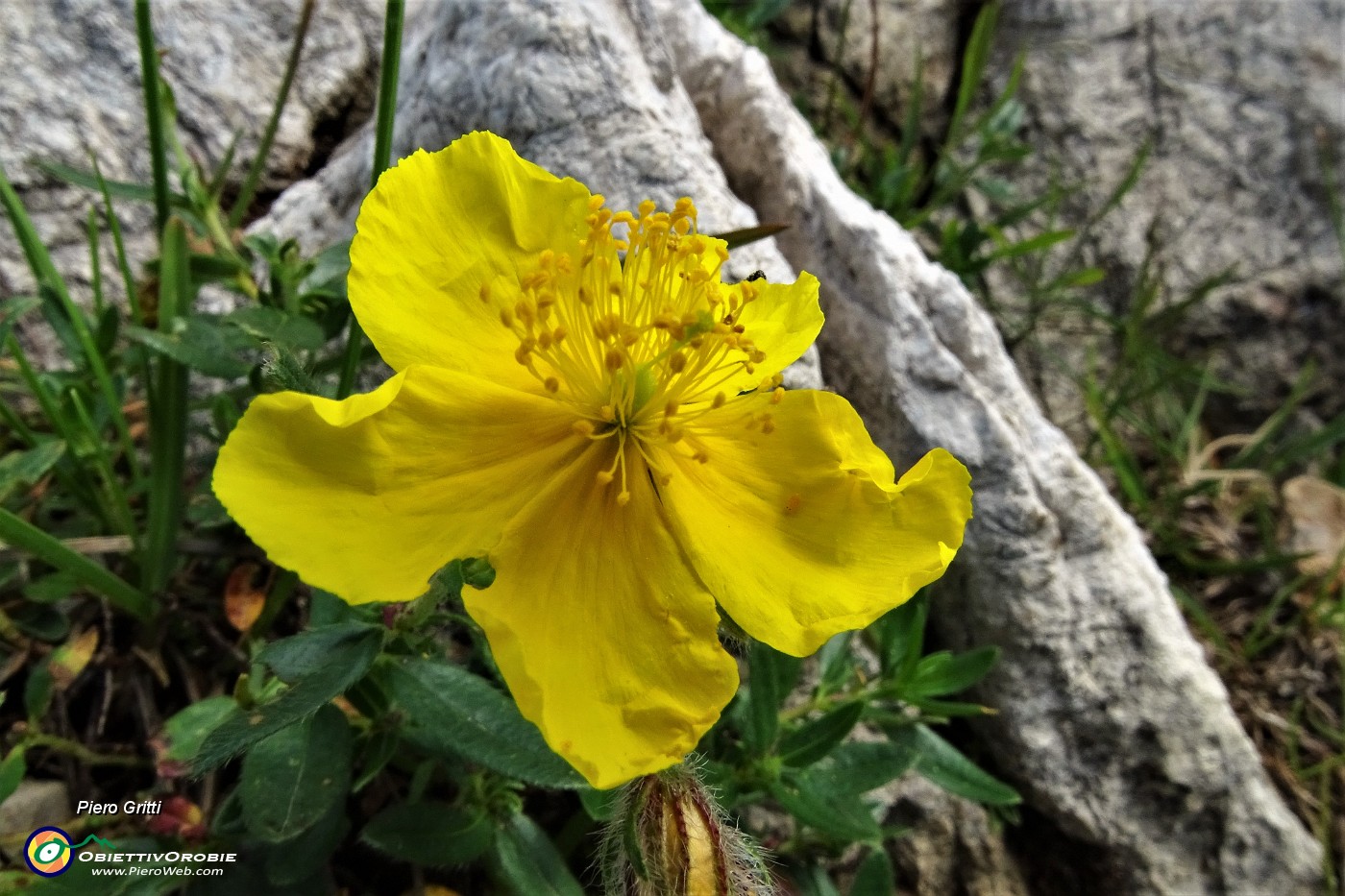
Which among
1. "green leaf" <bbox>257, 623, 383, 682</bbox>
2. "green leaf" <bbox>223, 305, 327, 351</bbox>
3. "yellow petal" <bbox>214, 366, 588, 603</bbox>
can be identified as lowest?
"green leaf" <bbox>257, 623, 383, 682</bbox>

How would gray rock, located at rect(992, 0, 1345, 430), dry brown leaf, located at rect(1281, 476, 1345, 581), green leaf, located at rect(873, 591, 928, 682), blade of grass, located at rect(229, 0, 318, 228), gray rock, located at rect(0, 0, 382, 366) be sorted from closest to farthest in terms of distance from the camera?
green leaf, located at rect(873, 591, 928, 682) → blade of grass, located at rect(229, 0, 318, 228) → gray rock, located at rect(0, 0, 382, 366) → dry brown leaf, located at rect(1281, 476, 1345, 581) → gray rock, located at rect(992, 0, 1345, 430)

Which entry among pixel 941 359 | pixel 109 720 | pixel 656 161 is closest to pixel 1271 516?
pixel 941 359

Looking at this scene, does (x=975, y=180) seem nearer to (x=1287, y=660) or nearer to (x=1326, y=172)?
(x=1326, y=172)

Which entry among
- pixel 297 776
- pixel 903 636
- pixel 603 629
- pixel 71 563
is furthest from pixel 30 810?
pixel 903 636

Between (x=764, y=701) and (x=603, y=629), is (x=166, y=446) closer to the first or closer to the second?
(x=603, y=629)

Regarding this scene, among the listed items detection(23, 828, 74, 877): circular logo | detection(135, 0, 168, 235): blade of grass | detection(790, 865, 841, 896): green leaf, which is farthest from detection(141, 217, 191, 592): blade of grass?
detection(790, 865, 841, 896): green leaf

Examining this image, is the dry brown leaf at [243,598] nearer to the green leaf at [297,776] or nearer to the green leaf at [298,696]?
the green leaf at [297,776]

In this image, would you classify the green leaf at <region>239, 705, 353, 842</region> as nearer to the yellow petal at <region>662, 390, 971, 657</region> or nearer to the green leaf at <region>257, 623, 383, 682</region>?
the green leaf at <region>257, 623, 383, 682</region>
